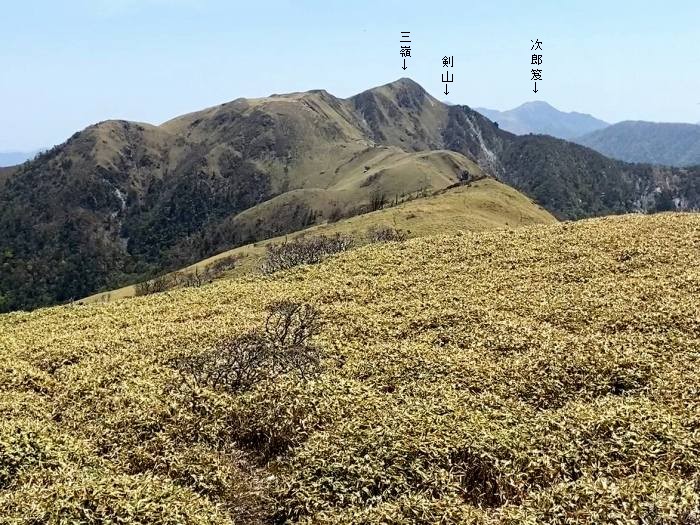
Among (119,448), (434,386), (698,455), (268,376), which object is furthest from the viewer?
(268,376)

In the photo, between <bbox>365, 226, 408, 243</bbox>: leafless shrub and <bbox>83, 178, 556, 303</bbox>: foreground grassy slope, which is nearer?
<bbox>365, 226, 408, 243</bbox>: leafless shrub

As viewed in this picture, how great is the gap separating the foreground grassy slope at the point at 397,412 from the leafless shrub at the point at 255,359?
0.78 meters

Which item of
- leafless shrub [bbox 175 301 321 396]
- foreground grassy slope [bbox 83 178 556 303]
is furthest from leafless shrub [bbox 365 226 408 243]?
leafless shrub [bbox 175 301 321 396]

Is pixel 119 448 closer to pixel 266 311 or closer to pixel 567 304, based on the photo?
pixel 266 311

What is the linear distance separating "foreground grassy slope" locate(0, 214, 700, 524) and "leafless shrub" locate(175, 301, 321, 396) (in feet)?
2.57

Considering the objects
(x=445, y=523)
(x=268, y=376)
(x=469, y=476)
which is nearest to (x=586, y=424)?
(x=469, y=476)

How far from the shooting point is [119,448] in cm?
1800

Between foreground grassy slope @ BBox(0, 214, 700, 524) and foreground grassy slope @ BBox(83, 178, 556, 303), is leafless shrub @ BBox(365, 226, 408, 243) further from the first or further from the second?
Answer: foreground grassy slope @ BBox(0, 214, 700, 524)

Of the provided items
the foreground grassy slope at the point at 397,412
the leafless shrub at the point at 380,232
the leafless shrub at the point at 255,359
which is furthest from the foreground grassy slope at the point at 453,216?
the leafless shrub at the point at 255,359

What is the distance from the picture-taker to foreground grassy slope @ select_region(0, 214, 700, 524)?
14281 millimetres

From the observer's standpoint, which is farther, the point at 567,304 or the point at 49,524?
the point at 567,304

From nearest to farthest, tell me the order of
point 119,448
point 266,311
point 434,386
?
point 119,448, point 434,386, point 266,311

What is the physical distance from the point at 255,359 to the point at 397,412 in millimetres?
7772

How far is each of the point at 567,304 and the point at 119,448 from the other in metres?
21.8
